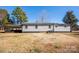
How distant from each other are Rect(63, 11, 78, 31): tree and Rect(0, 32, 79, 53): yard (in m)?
0.16

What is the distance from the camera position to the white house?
476cm

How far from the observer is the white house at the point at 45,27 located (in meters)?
4.76

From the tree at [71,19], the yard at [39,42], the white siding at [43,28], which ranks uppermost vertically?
the tree at [71,19]

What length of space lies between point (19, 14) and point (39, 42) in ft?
2.12

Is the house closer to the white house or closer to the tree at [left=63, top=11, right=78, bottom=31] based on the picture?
the white house

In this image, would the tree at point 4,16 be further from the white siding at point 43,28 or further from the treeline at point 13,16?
the white siding at point 43,28

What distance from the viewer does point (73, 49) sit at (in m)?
4.71

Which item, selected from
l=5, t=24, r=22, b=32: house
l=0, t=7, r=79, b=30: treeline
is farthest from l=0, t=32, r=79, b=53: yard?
l=0, t=7, r=79, b=30: treeline

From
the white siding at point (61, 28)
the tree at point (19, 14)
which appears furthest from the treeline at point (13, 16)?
the white siding at point (61, 28)

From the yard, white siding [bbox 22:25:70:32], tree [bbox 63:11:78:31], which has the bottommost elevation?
the yard

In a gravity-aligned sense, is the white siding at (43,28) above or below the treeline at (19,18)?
below

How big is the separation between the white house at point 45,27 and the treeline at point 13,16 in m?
0.13

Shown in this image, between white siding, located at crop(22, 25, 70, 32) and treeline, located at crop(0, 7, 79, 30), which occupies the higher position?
treeline, located at crop(0, 7, 79, 30)
